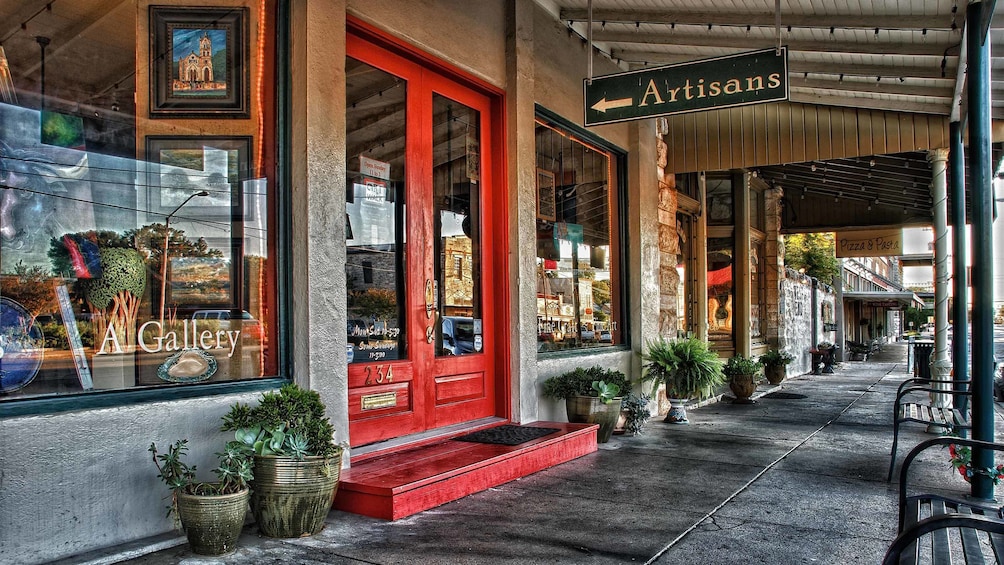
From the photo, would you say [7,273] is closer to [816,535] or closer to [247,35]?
[247,35]

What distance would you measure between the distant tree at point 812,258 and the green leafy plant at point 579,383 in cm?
1612

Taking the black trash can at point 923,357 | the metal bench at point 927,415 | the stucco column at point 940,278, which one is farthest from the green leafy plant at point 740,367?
the black trash can at point 923,357

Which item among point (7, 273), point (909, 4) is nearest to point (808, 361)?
point (909, 4)

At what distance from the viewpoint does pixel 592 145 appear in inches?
329

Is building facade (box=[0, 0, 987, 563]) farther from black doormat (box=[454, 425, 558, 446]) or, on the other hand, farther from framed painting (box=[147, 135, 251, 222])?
black doormat (box=[454, 425, 558, 446])

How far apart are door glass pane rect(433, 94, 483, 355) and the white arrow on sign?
3.58ft

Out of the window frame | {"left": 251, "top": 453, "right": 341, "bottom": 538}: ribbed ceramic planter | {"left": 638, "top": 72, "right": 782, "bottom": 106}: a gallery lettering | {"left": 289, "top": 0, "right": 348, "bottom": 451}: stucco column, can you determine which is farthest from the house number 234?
the window frame

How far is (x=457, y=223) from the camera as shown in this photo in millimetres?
6324

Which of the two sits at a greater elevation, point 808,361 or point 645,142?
point 645,142

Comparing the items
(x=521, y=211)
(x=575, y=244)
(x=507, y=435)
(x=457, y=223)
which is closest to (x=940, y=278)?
(x=575, y=244)

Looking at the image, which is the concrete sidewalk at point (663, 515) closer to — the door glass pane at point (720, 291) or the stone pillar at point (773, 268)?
the door glass pane at point (720, 291)

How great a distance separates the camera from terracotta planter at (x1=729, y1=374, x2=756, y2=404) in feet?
34.9

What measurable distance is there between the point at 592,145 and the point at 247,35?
4.62 metres

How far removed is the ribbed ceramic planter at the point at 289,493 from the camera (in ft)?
12.4
